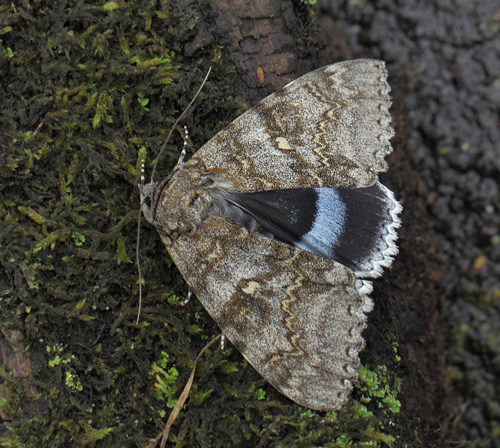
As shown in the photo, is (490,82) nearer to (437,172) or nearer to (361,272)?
(437,172)

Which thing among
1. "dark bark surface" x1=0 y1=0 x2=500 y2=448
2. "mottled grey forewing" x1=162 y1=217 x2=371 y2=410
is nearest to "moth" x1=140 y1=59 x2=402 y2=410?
"mottled grey forewing" x1=162 y1=217 x2=371 y2=410

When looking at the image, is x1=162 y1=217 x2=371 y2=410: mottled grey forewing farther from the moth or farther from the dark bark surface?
the dark bark surface

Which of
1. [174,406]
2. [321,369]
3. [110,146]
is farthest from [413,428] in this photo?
[110,146]

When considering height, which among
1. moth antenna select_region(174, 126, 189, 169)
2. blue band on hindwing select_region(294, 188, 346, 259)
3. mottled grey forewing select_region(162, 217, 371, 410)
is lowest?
mottled grey forewing select_region(162, 217, 371, 410)

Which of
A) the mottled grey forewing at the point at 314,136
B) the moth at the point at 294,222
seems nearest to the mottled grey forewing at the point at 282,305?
the moth at the point at 294,222

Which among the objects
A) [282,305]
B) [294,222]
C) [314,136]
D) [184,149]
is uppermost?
[314,136]

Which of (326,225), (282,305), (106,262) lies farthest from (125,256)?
(326,225)

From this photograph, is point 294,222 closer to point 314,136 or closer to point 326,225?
point 326,225
